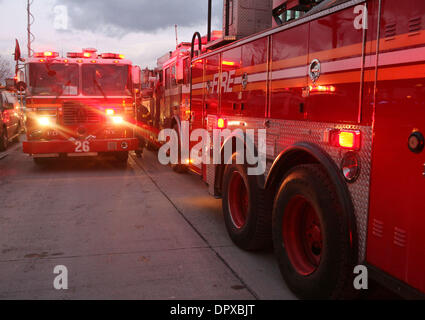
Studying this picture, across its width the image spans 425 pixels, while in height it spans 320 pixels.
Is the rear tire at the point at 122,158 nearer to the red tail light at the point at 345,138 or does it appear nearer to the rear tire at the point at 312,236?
the rear tire at the point at 312,236

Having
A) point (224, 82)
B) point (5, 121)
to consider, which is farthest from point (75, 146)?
point (5, 121)

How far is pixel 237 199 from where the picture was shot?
5.09 meters

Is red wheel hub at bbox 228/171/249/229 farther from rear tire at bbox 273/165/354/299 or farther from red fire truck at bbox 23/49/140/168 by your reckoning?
red fire truck at bbox 23/49/140/168

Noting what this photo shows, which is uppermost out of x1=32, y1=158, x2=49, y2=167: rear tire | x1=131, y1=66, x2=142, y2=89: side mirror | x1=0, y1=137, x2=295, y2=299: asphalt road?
x1=131, y1=66, x2=142, y2=89: side mirror

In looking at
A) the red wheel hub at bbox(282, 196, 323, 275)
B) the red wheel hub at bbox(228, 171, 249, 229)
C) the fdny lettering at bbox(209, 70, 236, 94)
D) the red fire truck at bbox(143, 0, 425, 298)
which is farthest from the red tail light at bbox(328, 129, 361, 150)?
the fdny lettering at bbox(209, 70, 236, 94)

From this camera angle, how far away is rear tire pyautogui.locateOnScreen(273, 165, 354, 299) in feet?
9.70

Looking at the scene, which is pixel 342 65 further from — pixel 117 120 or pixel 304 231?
pixel 117 120

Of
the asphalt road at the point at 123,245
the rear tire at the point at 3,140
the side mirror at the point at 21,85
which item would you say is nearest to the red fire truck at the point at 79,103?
the side mirror at the point at 21,85

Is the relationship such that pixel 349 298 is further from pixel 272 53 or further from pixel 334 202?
pixel 272 53

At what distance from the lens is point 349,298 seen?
3.00m

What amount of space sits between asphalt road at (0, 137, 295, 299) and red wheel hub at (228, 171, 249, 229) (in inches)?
12.8

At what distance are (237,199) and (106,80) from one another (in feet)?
21.0
